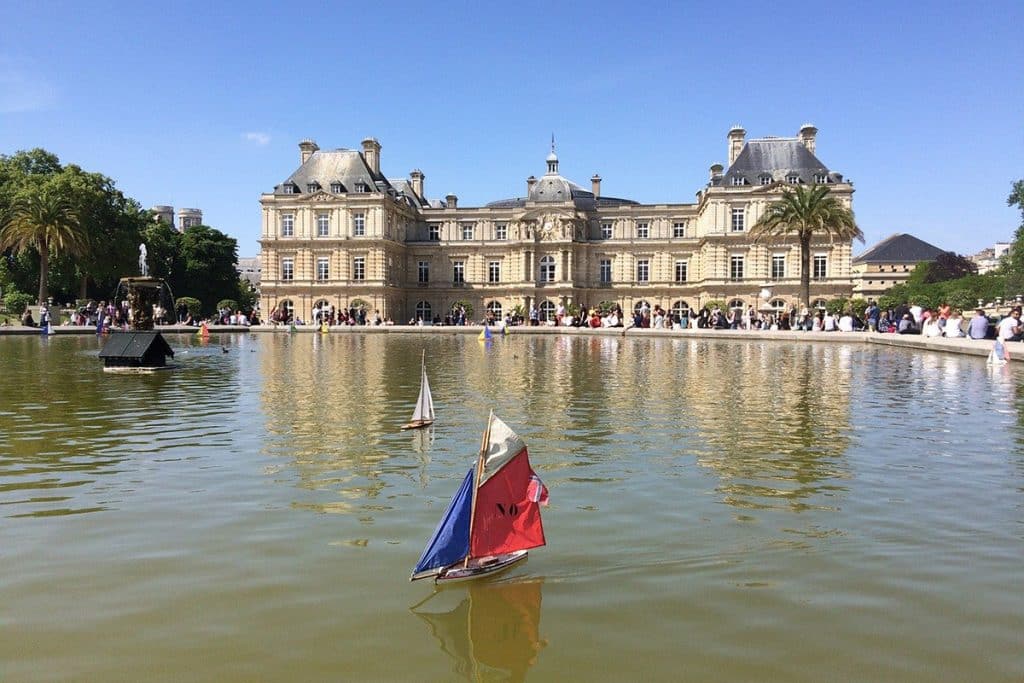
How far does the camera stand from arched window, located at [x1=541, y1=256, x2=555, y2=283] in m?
73.2

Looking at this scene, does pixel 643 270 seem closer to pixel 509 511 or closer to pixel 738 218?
pixel 738 218

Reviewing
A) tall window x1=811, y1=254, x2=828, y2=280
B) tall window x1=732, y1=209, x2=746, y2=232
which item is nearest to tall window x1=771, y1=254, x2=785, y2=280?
tall window x1=811, y1=254, x2=828, y2=280

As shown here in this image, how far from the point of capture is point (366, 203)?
69062 millimetres

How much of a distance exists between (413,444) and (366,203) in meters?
60.9

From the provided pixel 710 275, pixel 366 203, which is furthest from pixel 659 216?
pixel 366 203

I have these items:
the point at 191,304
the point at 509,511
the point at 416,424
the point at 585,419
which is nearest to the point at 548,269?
the point at 191,304

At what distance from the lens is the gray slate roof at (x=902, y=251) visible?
414 ft

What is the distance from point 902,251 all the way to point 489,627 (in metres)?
139

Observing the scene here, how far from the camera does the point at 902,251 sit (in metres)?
128

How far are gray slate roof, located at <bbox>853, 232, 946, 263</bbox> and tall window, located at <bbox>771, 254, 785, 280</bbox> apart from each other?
70.0m

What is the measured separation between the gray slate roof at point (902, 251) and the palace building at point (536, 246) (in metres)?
66.5

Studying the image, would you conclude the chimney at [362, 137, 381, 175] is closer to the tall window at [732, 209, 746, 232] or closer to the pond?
the tall window at [732, 209, 746, 232]

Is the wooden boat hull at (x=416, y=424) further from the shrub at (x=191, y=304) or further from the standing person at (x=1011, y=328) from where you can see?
the shrub at (x=191, y=304)

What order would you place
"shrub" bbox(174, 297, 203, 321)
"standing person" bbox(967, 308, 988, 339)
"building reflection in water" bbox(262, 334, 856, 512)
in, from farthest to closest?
"shrub" bbox(174, 297, 203, 321), "standing person" bbox(967, 308, 988, 339), "building reflection in water" bbox(262, 334, 856, 512)
